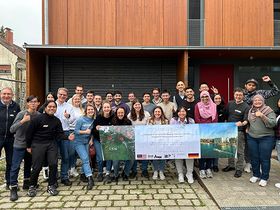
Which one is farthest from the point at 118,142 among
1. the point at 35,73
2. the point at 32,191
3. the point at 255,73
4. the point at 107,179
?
the point at 255,73

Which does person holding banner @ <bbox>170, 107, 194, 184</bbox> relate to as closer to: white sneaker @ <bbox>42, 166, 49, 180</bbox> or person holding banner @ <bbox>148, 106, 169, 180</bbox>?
person holding banner @ <bbox>148, 106, 169, 180</bbox>

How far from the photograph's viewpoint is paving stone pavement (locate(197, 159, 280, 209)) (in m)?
4.89

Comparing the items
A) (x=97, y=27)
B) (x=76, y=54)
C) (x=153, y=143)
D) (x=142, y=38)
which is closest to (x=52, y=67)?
(x=76, y=54)

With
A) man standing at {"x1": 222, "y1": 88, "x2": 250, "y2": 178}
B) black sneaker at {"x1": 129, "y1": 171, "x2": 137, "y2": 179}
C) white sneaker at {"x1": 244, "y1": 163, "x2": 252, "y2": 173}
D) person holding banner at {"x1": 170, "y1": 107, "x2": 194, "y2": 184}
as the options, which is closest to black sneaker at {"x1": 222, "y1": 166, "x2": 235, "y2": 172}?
white sneaker at {"x1": 244, "y1": 163, "x2": 252, "y2": 173}

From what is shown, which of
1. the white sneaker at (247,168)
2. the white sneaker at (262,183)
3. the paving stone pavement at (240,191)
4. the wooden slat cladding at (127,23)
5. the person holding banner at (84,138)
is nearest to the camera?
the paving stone pavement at (240,191)

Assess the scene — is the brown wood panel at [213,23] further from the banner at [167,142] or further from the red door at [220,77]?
the banner at [167,142]

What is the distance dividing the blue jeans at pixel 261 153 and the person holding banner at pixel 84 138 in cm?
321

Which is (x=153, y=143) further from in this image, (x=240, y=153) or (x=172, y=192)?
(x=240, y=153)

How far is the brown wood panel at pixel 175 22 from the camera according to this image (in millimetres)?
10836

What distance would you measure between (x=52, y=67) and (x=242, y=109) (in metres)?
6.89

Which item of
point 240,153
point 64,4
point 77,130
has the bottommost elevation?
point 240,153

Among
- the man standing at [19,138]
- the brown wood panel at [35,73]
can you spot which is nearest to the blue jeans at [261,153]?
the man standing at [19,138]

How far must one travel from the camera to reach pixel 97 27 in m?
10.8

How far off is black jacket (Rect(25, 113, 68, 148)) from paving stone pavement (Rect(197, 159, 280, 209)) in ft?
9.88
